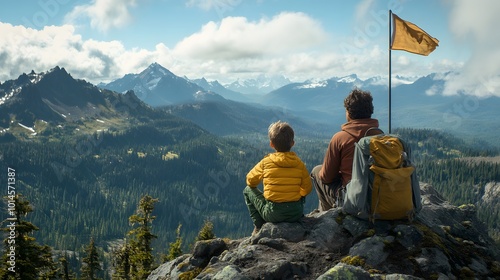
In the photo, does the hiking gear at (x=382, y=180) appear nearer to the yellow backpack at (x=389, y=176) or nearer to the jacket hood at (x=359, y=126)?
the yellow backpack at (x=389, y=176)

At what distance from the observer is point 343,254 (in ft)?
36.8

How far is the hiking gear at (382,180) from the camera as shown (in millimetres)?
10883

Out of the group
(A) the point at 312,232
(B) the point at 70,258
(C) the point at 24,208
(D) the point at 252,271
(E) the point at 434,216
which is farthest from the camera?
(B) the point at 70,258

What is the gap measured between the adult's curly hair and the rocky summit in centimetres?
355

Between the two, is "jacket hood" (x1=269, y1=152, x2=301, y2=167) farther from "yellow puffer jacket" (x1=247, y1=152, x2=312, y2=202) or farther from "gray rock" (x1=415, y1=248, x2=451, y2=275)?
"gray rock" (x1=415, y1=248, x2=451, y2=275)

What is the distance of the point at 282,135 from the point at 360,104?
10.1ft

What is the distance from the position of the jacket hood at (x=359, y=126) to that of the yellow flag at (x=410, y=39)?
818 centimetres

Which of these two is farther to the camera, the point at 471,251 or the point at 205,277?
the point at 471,251

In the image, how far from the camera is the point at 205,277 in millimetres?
10625

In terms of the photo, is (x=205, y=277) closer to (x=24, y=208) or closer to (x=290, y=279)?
(x=290, y=279)

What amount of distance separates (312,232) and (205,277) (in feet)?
12.7

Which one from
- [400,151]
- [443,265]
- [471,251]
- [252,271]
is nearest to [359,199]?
[400,151]

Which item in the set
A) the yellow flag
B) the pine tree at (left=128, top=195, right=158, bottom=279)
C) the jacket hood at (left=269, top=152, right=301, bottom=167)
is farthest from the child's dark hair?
the pine tree at (left=128, top=195, right=158, bottom=279)

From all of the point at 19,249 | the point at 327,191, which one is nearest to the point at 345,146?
the point at 327,191
